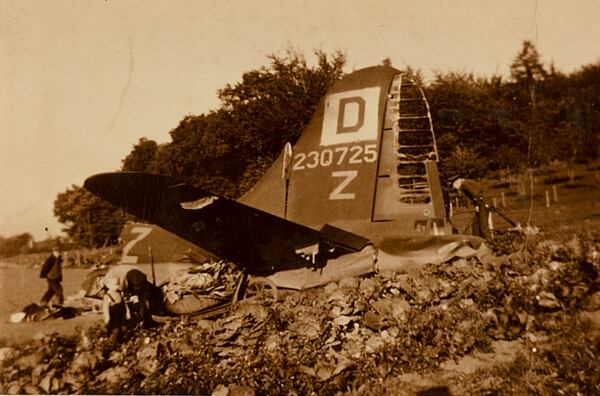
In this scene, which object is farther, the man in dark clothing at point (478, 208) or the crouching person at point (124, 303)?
the man in dark clothing at point (478, 208)

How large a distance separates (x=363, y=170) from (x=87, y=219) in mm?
5317

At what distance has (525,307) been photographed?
3.53 metres

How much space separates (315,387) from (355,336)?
1.69 ft

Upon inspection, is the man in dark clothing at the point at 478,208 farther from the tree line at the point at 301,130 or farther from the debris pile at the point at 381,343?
the tree line at the point at 301,130

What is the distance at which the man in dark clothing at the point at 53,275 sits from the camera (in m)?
3.96

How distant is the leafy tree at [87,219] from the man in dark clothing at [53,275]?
1697mm

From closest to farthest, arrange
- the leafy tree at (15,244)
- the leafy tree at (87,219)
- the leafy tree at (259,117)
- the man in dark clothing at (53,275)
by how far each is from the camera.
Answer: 1. the man in dark clothing at (53,275)
2. the leafy tree at (15,244)
3. the leafy tree at (87,219)
4. the leafy tree at (259,117)

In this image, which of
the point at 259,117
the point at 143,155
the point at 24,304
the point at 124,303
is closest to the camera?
the point at 124,303

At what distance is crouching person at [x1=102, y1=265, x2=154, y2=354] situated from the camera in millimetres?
3605

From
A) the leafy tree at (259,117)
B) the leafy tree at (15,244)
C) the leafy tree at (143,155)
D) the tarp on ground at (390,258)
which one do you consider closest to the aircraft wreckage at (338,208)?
the tarp on ground at (390,258)

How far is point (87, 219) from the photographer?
25.0 ft

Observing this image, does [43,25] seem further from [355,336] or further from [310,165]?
[355,336]

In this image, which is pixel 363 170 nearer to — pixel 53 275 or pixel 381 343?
pixel 381 343

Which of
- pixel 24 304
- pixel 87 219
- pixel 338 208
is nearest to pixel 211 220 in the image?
pixel 338 208
